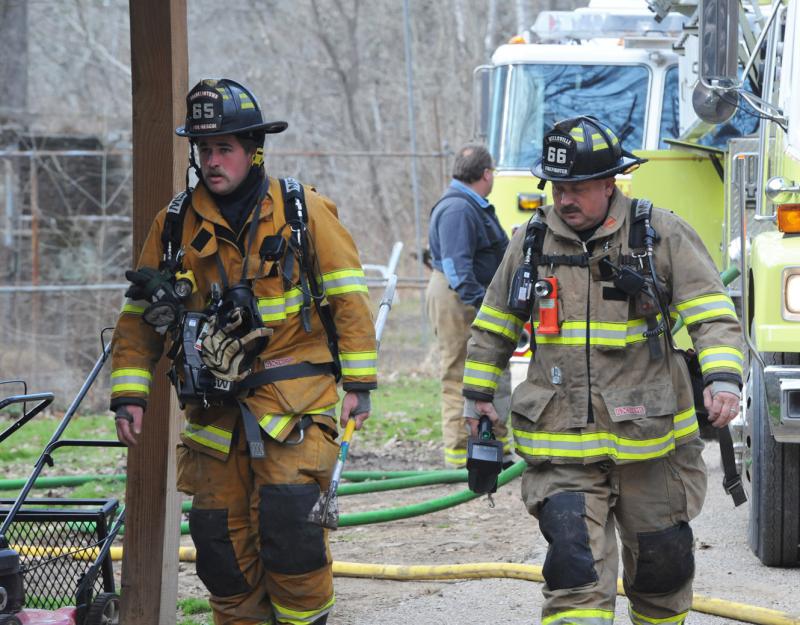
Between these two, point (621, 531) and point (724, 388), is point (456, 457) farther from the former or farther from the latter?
point (724, 388)

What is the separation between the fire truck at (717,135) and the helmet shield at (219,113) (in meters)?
1.32

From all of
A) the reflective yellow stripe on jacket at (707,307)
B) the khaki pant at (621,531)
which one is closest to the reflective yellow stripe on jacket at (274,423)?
the khaki pant at (621,531)

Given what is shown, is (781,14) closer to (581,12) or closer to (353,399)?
(353,399)

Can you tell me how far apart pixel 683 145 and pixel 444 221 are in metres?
1.71

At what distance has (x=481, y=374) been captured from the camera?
455cm

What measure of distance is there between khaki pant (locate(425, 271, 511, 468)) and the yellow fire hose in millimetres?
2621

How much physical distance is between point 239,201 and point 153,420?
3.40 ft

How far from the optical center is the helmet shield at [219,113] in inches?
176

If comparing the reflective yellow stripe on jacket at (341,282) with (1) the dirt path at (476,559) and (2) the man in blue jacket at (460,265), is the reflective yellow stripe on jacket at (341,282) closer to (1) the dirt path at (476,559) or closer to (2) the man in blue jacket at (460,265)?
(1) the dirt path at (476,559)

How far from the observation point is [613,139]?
14.8 feet

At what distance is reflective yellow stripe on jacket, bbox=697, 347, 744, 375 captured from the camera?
419 centimetres

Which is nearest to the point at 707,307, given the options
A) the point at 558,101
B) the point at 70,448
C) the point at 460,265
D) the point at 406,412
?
the point at 460,265

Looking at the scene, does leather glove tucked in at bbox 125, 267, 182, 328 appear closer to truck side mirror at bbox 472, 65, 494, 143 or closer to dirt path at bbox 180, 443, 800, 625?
dirt path at bbox 180, 443, 800, 625

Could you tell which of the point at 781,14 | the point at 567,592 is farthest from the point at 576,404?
the point at 781,14
